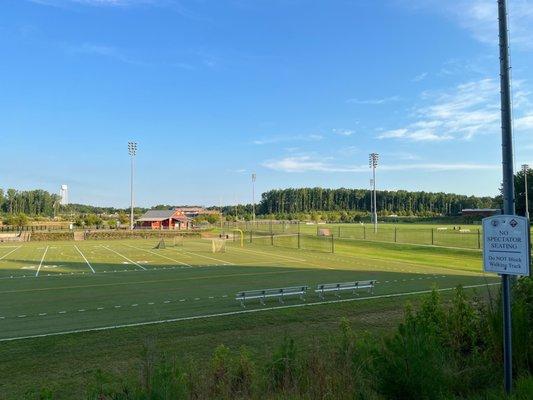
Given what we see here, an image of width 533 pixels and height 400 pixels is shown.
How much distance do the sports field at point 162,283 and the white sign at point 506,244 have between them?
15.8 feet

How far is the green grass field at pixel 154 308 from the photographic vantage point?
9680mm

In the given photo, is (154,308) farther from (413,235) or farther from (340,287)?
(413,235)

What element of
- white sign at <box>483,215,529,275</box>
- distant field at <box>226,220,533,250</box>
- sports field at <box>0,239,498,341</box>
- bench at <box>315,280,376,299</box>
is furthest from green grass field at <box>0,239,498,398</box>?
distant field at <box>226,220,533,250</box>

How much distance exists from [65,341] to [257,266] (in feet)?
61.5

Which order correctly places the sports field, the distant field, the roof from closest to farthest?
the sports field, the distant field, the roof

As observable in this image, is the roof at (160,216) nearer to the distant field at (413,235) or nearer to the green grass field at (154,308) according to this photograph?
the distant field at (413,235)

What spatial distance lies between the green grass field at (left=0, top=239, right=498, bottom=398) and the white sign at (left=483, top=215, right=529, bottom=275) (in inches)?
179

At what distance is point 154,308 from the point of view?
50.3ft

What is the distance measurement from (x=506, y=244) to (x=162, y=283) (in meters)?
18.4

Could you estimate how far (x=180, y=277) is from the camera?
23984 mm

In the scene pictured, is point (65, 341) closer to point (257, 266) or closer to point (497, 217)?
point (497, 217)

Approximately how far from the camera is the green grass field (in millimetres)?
9680

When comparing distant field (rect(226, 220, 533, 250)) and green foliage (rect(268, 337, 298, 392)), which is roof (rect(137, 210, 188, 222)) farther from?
green foliage (rect(268, 337, 298, 392))

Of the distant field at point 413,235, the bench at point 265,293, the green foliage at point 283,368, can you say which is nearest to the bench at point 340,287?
the bench at point 265,293
